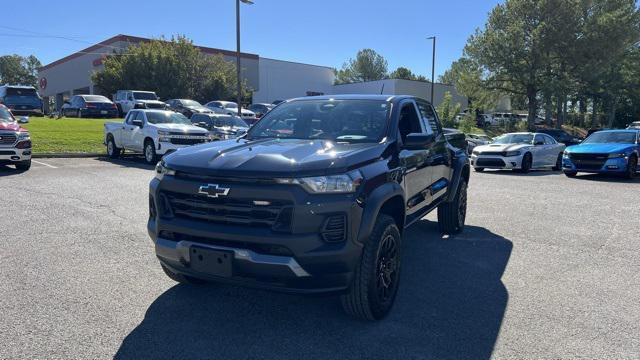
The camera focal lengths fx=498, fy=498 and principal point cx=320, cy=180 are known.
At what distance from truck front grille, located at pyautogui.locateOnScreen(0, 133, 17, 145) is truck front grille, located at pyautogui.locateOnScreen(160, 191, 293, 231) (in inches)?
419

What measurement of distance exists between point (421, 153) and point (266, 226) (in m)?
2.22

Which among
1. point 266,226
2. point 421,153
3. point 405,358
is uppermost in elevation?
point 421,153

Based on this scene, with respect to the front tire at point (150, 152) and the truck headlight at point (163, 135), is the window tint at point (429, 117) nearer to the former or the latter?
the truck headlight at point (163, 135)

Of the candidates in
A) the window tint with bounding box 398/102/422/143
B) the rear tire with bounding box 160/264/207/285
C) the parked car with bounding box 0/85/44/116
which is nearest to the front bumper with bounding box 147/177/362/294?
the rear tire with bounding box 160/264/207/285

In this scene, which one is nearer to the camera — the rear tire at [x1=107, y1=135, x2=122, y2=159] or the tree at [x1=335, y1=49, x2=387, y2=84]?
the rear tire at [x1=107, y1=135, x2=122, y2=159]

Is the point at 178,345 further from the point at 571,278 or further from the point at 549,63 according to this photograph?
the point at 549,63

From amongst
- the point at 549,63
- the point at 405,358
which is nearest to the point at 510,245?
the point at 405,358

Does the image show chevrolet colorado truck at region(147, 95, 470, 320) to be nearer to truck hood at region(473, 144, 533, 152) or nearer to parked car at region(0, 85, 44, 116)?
truck hood at region(473, 144, 533, 152)

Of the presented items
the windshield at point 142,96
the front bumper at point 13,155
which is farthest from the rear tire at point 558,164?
the windshield at point 142,96

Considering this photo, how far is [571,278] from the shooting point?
503 cm

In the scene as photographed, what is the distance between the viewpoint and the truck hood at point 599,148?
14.1 meters

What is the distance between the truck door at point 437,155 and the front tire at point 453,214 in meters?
0.43

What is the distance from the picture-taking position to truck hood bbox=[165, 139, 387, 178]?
3.43 m

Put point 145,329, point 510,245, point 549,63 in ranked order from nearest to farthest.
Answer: point 145,329, point 510,245, point 549,63
